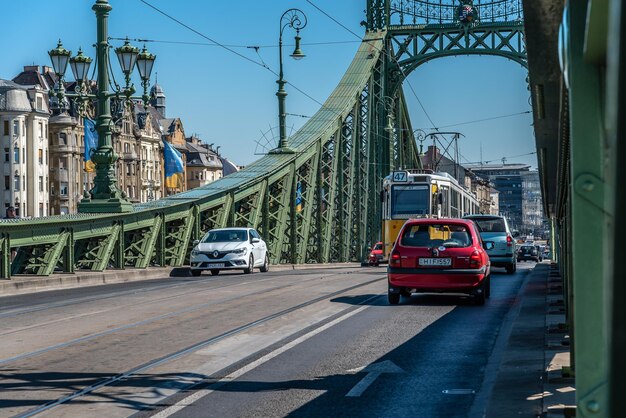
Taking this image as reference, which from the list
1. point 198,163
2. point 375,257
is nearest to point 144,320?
point 375,257

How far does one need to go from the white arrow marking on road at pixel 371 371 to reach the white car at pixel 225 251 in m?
22.2

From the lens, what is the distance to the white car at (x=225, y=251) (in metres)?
32.4

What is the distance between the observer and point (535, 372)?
923cm

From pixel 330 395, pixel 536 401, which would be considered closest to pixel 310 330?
pixel 330 395

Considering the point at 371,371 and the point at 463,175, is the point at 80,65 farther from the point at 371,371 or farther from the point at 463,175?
the point at 463,175

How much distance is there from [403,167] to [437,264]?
1687 inches

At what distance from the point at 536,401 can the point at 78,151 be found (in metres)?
110

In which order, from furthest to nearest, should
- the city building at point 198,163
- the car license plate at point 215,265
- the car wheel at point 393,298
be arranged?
the city building at point 198,163
the car license plate at point 215,265
the car wheel at point 393,298

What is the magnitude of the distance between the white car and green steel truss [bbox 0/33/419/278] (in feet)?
4.02

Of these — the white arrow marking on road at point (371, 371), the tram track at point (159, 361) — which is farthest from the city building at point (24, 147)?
the white arrow marking on road at point (371, 371)

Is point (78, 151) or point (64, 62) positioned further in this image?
point (78, 151)

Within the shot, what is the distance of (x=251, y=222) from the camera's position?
39.0 metres

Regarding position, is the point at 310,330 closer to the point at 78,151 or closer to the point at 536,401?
the point at 536,401

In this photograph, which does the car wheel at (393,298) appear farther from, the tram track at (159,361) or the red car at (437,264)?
the tram track at (159,361)
